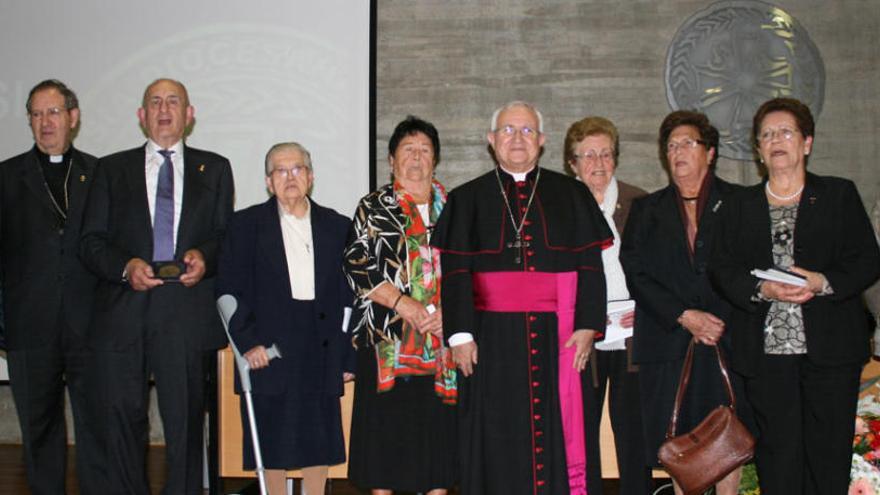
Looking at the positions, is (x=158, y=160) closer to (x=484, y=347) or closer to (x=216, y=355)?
(x=216, y=355)

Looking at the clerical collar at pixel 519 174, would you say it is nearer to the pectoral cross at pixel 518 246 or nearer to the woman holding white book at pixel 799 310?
the pectoral cross at pixel 518 246

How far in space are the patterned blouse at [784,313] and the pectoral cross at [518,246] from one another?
3.00ft

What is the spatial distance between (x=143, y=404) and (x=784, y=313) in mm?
2581

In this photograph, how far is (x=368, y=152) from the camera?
6.10 metres

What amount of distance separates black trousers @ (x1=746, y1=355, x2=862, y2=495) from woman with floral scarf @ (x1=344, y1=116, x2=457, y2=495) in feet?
3.85

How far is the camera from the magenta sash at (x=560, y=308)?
3346 mm

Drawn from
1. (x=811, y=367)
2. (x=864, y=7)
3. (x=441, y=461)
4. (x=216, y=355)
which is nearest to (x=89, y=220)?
Answer: (x=216, y=355)

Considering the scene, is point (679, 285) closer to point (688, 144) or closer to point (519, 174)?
point (688, 144)

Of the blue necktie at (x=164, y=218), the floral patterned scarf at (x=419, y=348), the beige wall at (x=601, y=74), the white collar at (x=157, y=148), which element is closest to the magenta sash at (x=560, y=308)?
the floral patterned scarf at (x=419, y=348)

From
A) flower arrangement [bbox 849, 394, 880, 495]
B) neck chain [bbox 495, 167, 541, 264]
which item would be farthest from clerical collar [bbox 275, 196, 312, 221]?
flower arrangement [bbox 849, 394, 880, 495]

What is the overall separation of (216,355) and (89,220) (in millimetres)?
968

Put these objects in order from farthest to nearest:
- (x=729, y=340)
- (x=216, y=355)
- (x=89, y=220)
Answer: (x=216, y=355), (x=89, y=220), (x=729, y=340)

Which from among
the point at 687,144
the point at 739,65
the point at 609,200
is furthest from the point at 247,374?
the point at 739,65

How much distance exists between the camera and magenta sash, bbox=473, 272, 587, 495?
3346 millimetres
